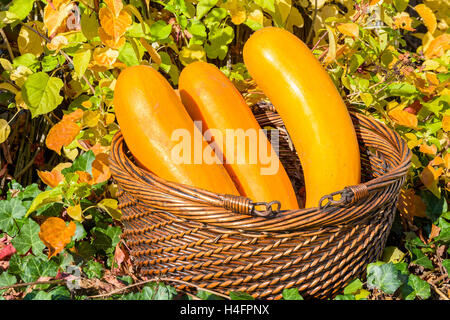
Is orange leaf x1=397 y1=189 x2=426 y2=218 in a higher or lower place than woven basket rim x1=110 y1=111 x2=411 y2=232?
lower

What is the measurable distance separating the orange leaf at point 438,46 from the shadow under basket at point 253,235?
635 millimetres

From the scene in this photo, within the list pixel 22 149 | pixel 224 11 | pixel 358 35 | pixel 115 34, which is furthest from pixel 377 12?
pixel 22 149

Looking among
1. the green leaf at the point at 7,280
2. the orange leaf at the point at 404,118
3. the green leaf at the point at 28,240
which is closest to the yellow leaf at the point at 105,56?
the green leaf at the point at 28,240

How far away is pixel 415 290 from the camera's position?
1188 mm

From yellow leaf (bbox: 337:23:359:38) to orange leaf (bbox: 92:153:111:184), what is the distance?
83cm

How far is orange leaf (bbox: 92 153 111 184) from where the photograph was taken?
4.59 ft

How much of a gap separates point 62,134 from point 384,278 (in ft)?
3.24

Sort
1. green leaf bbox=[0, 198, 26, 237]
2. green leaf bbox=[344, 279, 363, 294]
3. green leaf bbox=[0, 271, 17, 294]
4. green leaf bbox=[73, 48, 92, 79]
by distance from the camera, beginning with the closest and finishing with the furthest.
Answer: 1. green leaf bbox=[344, 279, 363, 294]
2. green leaf bbox=[0, 271, 17, 294]
3. green leaf bbox=[73, 48, 92, 79]
4. green leaf bbox=[0, 198, 26, 237]

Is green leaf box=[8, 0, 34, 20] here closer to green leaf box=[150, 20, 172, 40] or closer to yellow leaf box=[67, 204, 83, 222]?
green leaf box=[150, 20, 172, 40]

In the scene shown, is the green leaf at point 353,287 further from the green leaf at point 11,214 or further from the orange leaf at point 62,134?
the green leaf at point 11,214

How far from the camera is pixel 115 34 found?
1271 millimetres

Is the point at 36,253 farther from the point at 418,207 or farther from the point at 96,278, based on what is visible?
the point at 418,207

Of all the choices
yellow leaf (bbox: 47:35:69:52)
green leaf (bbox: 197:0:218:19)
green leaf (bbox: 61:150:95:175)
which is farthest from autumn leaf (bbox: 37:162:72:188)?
green leaf (bbox: 197:0:218:19)

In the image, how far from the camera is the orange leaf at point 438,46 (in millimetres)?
1608
